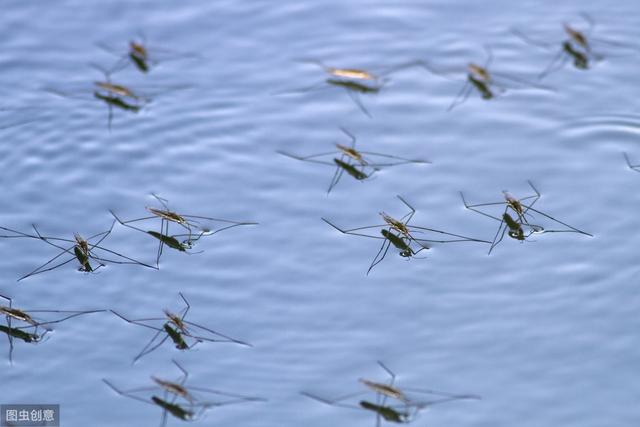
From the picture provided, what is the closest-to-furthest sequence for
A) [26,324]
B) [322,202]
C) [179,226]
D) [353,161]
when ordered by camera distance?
[26,324], [179,226], [322,202], [353,161]

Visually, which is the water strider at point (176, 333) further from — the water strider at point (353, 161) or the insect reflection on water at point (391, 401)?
the water strider at point (353, 161)

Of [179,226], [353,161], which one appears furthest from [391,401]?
[353,161]

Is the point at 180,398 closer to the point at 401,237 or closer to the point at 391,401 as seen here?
the point at 391,401

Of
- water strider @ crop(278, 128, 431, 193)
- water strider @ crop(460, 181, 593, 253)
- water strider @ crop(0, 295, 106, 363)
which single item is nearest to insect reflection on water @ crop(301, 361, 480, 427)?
water strider @ crop(460, 181, 593, 253)

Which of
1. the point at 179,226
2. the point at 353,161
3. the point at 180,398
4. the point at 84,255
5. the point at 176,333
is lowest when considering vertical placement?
the point at 180,398

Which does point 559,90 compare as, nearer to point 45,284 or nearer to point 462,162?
point 462,162

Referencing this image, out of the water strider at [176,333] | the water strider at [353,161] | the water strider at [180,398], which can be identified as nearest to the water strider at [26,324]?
the water strider at [176,333]

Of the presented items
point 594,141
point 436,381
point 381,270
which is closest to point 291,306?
point 381,270
